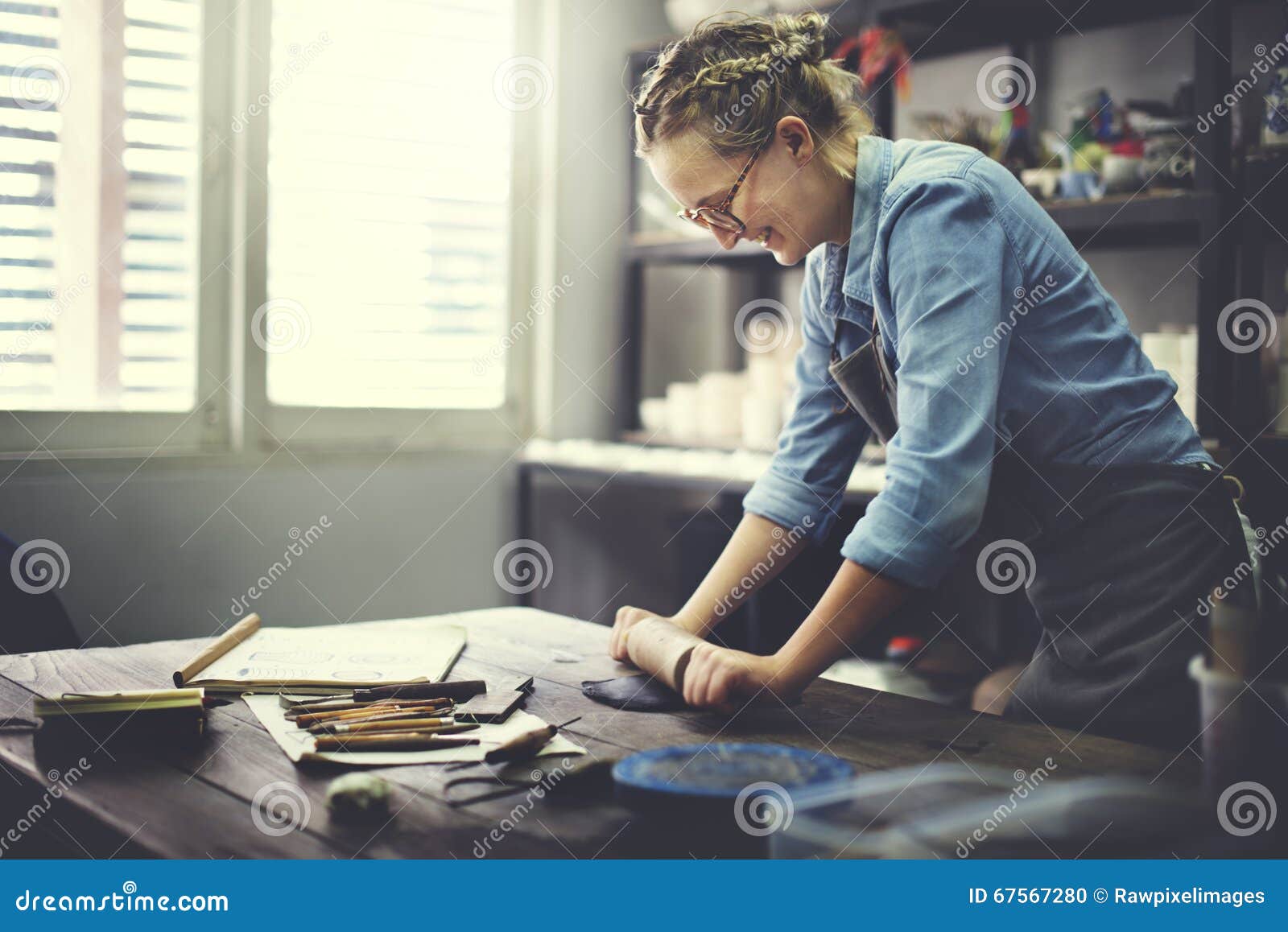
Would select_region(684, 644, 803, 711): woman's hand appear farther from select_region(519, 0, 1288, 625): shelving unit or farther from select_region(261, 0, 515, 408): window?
select_region(261, 0, 515, 408): window

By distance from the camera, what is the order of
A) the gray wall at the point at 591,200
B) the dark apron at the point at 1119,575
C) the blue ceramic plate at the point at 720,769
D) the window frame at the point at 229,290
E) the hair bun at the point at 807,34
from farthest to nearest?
the gray wall at the point at 591,200 < the window frame at the point at 229,290 < the hair bun at the point at 807,34 < the dark apron at the point at 1119,575 < the blue ceramic plate at the point at 720,769

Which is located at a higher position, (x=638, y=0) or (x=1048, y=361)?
(x=638, y=0)

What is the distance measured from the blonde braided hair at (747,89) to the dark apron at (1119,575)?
440 millimetres

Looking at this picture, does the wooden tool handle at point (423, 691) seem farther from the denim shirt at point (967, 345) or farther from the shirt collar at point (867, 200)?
the shirt collar at point (867, 200)

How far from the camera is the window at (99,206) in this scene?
2635 millimetres

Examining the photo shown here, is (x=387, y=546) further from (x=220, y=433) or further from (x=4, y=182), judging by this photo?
(x=4, y=182)

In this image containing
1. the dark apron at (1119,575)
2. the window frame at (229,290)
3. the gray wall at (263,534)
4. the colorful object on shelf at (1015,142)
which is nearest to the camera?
the dark apron at (1119,575)

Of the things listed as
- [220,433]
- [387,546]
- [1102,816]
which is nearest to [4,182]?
[220,433]

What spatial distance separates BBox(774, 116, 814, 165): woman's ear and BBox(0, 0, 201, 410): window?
204 cm

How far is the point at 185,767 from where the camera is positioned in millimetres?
985

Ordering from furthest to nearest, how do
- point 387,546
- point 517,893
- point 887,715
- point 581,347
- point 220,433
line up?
point 581,347, point 387,546, point 220,433, point 887,715, point 517,893

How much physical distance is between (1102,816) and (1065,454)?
585 millimetres

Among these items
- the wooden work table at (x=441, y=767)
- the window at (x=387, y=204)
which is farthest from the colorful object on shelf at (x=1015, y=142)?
the wooden work table at (x=441, y=767)

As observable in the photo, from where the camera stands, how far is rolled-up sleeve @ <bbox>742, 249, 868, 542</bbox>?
1560 mm
